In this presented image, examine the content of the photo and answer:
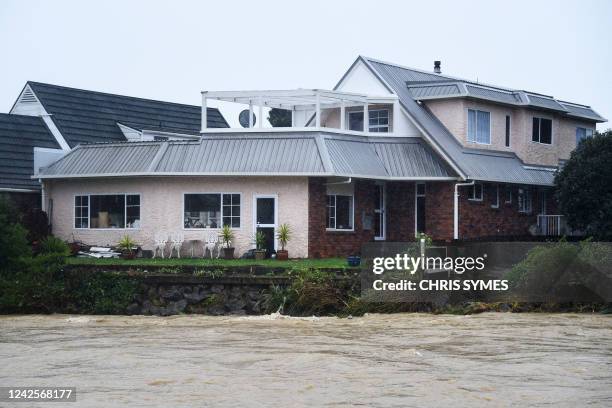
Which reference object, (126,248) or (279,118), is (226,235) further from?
(279,118)

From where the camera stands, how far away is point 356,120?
42.7 m

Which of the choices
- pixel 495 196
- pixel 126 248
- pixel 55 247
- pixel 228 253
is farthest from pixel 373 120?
pixel 55 247

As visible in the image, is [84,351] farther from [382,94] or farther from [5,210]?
[382,94]

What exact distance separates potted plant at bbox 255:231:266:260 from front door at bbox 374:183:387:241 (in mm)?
4985

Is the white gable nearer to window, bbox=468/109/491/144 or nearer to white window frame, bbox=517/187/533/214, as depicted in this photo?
window, bbox=468/109/491/144

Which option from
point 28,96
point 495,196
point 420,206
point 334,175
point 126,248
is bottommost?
point 126,248

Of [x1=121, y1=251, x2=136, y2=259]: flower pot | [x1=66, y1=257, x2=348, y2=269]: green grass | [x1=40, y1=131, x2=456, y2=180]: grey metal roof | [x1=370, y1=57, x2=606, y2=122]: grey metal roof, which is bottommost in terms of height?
[x1=66, y1=257, x2=348, y2=269]: green grass

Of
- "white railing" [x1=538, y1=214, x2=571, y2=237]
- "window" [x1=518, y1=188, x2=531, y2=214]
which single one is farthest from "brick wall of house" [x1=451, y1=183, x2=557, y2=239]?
"white railing" [x1=538, y1=214, x2=571, y2=237]

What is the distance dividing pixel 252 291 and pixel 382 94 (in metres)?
13.5

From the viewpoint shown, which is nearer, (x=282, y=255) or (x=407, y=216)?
(x=282, y=255)

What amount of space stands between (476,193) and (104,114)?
1600 centimetres

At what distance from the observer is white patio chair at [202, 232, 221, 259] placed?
37.0m

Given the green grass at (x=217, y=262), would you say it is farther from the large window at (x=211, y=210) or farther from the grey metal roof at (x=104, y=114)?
the grey metal roof at (x=104, y=114)

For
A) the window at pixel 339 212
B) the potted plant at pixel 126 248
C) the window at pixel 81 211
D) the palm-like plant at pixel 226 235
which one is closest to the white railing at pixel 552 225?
the window at pixel 339 212
